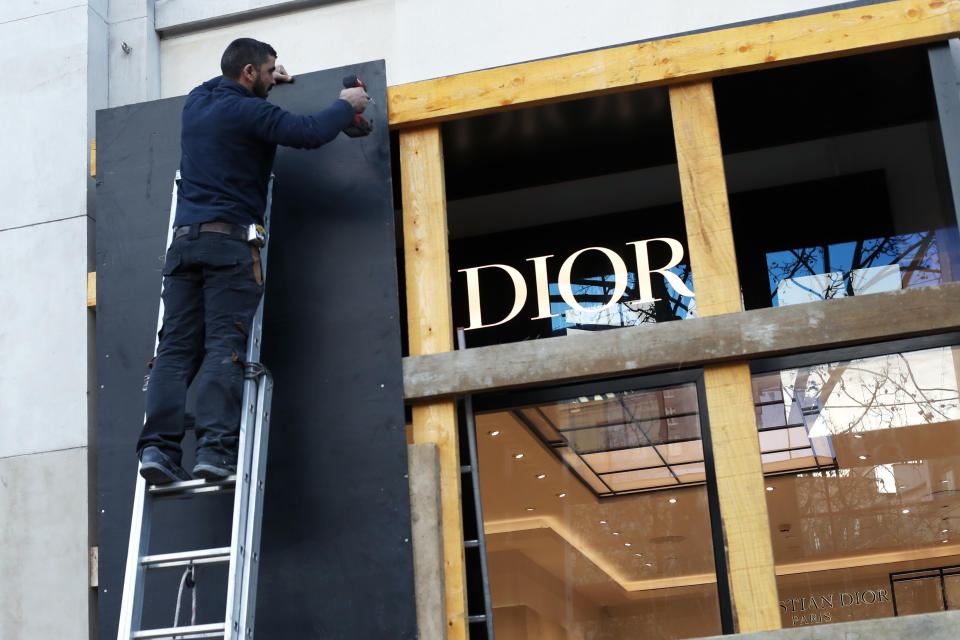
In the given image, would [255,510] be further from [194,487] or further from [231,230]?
[231,230]

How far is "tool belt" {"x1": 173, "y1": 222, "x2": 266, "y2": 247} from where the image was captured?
5352 mm

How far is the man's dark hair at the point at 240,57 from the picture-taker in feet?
18.7

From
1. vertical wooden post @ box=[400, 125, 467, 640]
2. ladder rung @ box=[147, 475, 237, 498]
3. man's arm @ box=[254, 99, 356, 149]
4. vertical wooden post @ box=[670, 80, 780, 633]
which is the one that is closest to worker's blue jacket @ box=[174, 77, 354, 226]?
man's arm @ box=[254, 99, 356, 149]

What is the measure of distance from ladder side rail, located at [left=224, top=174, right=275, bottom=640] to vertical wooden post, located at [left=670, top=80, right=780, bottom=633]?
2032 mm

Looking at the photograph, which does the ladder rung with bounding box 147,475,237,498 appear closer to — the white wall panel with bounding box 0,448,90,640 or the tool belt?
the tool belt

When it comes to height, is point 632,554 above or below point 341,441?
below

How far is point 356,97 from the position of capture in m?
5.76

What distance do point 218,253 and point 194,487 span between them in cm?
100

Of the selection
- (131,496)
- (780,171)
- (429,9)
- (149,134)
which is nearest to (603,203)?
(780,171)

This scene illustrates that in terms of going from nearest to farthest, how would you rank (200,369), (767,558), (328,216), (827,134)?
(767,558) → (200,369) → (328,216) → (827,134)

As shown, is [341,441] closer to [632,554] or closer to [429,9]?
[632,554]

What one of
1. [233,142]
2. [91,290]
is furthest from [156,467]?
[91,290]

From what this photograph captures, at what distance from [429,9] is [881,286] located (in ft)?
9.47

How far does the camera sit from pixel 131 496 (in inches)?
229
